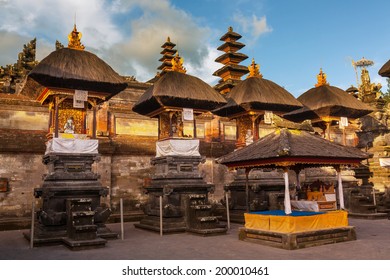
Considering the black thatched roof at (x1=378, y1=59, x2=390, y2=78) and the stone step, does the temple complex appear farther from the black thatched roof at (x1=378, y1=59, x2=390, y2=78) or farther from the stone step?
the black thatched roof at (x1=378, y1=59, x2=390, y2=78)

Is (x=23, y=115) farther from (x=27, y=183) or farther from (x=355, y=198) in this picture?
(x=355, y=198)

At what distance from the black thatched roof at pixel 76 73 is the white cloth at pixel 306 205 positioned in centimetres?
760

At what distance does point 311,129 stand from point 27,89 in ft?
61.9

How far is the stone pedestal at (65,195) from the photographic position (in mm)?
11820

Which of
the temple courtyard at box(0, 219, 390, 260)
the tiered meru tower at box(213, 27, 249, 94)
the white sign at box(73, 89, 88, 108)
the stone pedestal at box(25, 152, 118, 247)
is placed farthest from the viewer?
the tiered meru tower at box(213, 27, 249, 94)

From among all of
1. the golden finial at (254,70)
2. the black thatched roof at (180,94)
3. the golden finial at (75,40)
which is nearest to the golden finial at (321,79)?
the golden finial at (254,70)

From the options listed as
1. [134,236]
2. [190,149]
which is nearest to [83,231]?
[134,236]

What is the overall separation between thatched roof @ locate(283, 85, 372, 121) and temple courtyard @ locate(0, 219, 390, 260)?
9.06 metres

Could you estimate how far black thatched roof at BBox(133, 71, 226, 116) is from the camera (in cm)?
1496

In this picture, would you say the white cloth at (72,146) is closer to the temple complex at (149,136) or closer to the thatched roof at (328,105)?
the temple complex at (149,136)

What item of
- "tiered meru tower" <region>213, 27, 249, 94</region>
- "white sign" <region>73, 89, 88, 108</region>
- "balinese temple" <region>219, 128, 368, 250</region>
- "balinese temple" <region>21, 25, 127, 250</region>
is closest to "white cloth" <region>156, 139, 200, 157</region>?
"balinese temple" <region>21, 25, 127, 250</region>

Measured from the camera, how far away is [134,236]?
13.0m

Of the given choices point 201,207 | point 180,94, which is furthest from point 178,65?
point 201,207

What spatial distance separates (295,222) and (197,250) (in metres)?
2.81
